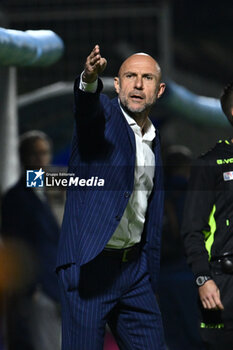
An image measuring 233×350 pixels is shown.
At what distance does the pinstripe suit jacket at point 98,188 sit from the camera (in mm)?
3418

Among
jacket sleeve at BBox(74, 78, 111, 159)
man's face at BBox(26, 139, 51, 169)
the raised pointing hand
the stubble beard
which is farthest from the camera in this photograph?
man's face at BBox(26, 139, 51, 169)

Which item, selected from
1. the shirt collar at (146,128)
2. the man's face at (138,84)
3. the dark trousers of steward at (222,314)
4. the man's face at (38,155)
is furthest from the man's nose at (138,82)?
the man's face at (38,155)

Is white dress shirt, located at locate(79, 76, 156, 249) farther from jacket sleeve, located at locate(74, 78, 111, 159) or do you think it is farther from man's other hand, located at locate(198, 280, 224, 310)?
man's other hand, located at locate(198, 280, 224, 310)

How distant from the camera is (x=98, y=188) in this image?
341 centimetres

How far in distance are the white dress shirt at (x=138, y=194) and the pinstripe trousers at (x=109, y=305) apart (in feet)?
0.31

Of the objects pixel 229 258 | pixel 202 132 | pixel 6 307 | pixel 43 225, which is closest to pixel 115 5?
pixel 202 132

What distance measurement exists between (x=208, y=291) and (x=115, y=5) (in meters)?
2.64

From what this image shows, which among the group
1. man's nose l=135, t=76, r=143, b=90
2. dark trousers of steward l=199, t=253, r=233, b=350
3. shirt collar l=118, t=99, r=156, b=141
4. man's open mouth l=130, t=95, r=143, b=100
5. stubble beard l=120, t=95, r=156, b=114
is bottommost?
dark trousers of steward l=199, t=253, r=233, b=350

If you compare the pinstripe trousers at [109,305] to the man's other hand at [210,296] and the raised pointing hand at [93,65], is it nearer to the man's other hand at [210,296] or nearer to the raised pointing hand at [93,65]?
the man's other hand at [210,296]

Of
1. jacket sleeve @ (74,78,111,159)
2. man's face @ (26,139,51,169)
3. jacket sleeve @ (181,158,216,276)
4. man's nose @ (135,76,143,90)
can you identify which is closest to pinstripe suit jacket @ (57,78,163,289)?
jacket sleeve @ (74,78,111,159)

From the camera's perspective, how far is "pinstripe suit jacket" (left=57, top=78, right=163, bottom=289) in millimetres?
3418

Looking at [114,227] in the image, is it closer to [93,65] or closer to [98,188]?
[98,188]

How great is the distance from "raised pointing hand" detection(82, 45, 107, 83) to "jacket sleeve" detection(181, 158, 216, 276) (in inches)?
35.5

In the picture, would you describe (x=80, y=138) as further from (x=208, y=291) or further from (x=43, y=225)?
(x=43, y=225)
